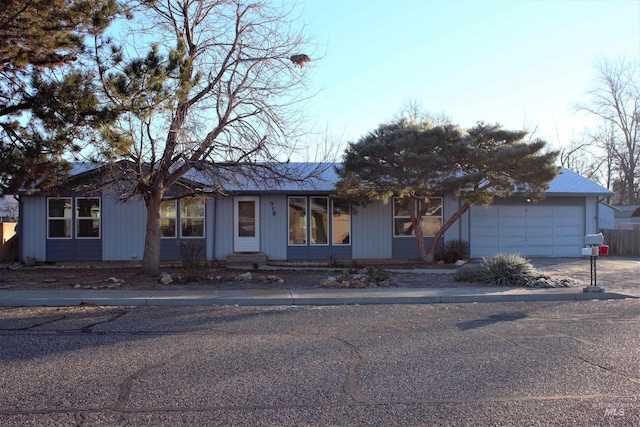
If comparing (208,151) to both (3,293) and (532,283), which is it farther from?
(532,283)

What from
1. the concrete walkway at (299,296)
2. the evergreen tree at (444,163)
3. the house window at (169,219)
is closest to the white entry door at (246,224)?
the house window at (169,219)

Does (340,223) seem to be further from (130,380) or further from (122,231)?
(130,380)

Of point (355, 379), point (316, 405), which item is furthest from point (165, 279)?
point (316, 405)

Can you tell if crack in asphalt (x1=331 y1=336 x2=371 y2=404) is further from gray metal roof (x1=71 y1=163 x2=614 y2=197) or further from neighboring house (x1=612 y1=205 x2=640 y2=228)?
neighboring house (x1=612 y1=205 x2=640 y2=228)

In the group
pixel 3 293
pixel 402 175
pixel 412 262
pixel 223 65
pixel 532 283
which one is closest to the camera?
pixel 3 293

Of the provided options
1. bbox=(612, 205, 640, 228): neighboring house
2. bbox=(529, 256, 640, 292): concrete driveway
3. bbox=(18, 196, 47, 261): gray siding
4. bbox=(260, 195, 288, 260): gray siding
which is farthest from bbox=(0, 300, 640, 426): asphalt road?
bbox=(612, 205, 640, 228): neighboring house

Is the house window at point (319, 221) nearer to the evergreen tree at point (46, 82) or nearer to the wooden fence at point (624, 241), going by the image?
the evergreen tree at point (46, 82)

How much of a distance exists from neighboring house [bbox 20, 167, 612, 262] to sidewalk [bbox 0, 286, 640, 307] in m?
6.46

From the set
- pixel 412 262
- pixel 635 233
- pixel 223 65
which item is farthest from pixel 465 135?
pixel 635 233

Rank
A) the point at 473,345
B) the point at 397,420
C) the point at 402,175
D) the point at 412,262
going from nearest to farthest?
1. the point at 397,420
2. the point at 473,345
3. the point at 402,175
4. the point at 412,262

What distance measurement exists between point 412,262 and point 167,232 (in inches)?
349

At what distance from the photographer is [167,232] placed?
1884 centimetres

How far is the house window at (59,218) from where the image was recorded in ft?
60.4

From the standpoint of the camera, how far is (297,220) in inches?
758
